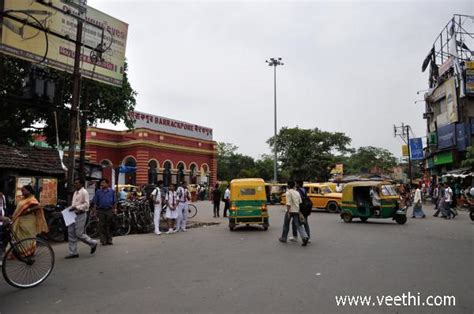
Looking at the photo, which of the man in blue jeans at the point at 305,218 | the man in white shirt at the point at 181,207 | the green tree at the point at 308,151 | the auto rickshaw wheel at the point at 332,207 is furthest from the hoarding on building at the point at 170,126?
the man in blue jeans at the point at 305,218

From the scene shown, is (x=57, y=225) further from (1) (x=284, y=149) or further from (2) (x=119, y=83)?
(1) (x=284, y=149)

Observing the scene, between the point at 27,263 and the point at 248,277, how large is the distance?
3665mm

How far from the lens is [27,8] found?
9.45 meters

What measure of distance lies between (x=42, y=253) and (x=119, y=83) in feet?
23.6

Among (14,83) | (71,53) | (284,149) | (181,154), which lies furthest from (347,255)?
(284,149)

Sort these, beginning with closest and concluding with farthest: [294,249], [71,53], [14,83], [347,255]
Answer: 1. [347,255]
2. [294,249]
3. [71,53]
4. [14,83]

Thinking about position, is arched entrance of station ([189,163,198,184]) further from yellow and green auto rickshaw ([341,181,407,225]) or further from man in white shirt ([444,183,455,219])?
man in white shirt ([444,183,455,219])

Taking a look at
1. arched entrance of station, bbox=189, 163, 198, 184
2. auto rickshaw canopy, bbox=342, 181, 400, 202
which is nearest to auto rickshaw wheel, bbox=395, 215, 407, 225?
auto rickshaw canopy, bbox=342, 181, 400, 202

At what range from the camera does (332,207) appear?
71.6ft

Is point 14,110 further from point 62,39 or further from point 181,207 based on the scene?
point 181,207

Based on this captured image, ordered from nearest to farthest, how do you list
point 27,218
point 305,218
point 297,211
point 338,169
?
1. point 27,218
2. point 297,211
3. point 305,218
4. point 338,169

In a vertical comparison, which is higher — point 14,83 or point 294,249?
point 14,83

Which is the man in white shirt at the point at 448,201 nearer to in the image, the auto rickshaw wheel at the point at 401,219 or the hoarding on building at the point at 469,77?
the auto rickshaw wheel at the point at 401,219

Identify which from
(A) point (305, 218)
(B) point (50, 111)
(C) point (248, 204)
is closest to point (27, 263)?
(A) point (305, 218)
